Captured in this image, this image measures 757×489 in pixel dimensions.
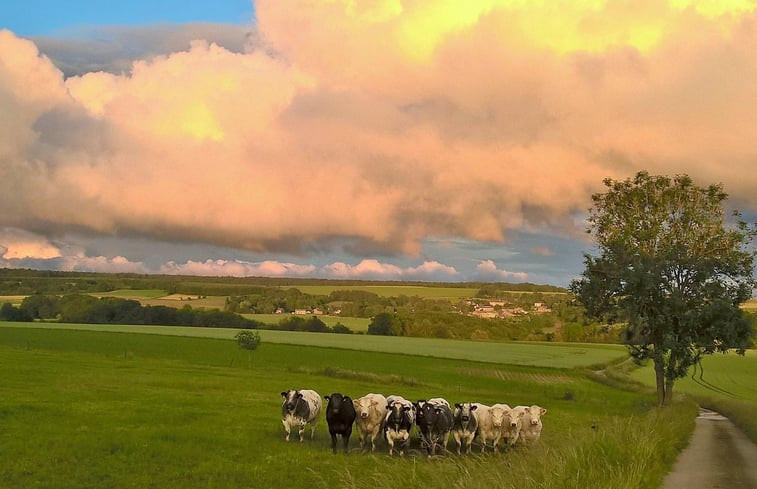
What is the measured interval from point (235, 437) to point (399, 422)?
630 centimetres

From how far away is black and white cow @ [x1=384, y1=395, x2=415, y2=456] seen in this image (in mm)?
23844

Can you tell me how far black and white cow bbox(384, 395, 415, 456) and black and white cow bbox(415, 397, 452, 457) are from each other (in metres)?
0.39

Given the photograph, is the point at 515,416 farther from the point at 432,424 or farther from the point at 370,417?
the point at 370,417

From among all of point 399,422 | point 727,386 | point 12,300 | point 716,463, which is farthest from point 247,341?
point 12,300

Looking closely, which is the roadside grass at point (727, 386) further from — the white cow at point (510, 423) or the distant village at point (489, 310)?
the distant village at point (489, 310)

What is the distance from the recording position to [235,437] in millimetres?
25016

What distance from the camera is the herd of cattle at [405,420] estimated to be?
24047 millimetres

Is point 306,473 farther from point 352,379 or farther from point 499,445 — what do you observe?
point 352,379

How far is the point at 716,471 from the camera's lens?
1970 centimetres

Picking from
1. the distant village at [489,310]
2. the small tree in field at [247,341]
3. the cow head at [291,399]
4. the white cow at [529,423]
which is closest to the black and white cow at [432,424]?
the white cow at [529,423]

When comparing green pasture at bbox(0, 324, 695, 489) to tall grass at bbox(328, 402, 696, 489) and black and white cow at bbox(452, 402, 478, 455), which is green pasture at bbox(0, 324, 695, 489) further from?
black and white cow at bbox(452, 402, 478, 455)

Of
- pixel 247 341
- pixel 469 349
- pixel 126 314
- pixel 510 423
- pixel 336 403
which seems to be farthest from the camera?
pixel 126 314

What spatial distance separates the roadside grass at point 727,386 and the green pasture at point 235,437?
616 cm

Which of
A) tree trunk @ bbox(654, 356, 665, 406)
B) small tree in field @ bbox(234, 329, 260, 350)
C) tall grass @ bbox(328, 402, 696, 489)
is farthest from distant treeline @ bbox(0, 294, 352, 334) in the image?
tall grass @ bbox(328, 402, 696, 489)
